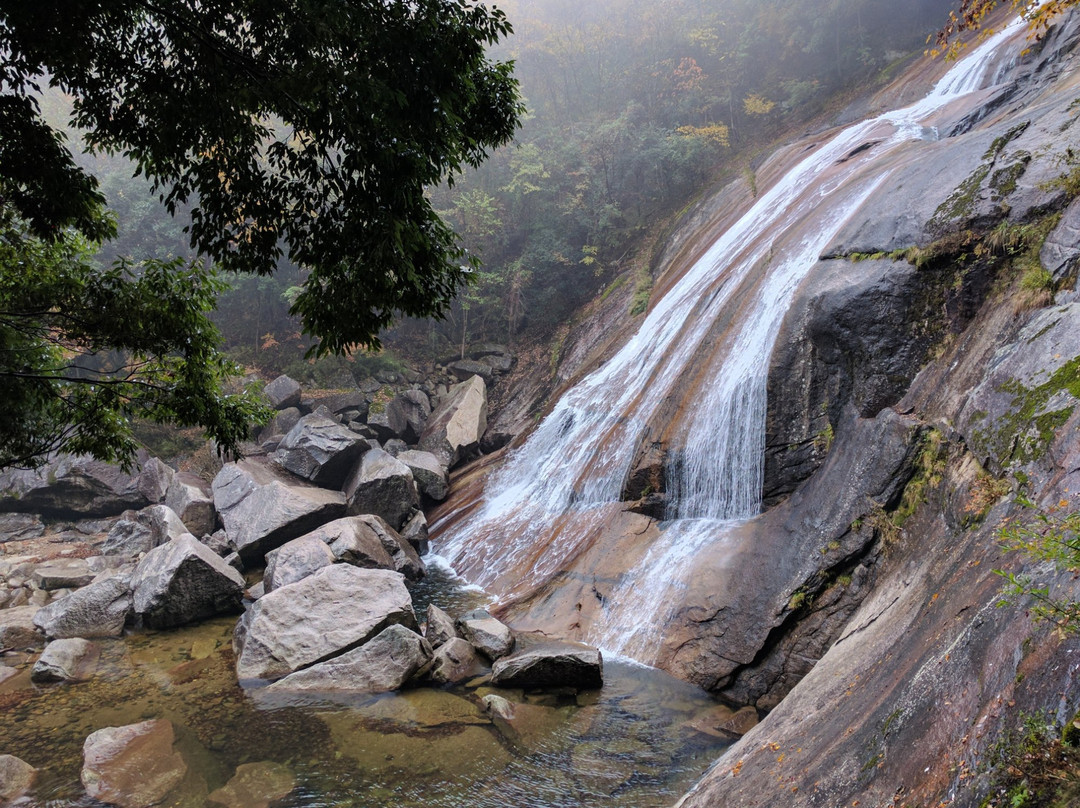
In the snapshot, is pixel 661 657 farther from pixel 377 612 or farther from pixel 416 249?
pixel 416 249

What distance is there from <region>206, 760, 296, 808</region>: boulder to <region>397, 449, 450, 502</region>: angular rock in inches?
411

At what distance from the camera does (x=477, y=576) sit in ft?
42.8

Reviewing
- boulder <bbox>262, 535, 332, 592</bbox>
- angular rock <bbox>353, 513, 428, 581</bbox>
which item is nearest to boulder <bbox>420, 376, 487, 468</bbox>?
angular rock <bbox>353, 513, 428, 581</bbox>

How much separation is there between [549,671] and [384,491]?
7.93 m

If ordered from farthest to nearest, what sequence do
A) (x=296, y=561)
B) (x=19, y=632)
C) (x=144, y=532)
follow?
(x=144, y=532)
(x=296, y=561)
(x=19, y=632)

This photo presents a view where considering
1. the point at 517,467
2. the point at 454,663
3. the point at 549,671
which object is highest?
the point at 517,467

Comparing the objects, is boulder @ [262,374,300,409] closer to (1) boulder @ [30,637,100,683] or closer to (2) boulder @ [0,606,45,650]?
(2) boulder @ [0,606,45,650]

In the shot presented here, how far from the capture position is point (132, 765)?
6680 mm

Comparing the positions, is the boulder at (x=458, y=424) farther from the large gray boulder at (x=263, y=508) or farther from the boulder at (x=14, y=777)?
the boulder at (x=14, y=777)

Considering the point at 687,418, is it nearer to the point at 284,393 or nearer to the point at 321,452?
the point at 321,452

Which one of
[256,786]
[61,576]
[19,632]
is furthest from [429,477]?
[256,786]

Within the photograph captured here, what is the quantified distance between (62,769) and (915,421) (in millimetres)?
11297

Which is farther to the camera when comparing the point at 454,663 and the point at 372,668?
the point at 454,663

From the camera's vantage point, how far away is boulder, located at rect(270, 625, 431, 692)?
8.34m
